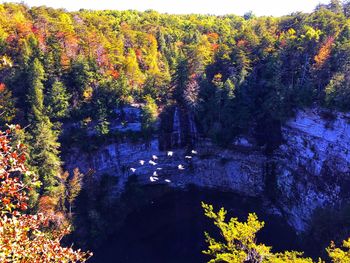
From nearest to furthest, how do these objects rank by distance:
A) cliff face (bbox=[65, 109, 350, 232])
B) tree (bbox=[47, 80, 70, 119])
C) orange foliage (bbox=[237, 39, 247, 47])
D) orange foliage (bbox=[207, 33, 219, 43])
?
cliff face (bbox=[65, 109, 350, 232])
tree (bbox=[47, 80, 70, 119])
orange foliage (bbox=[237, 39, 247, 47])
orange foliage (bbox=[207, 33, 219, 43])

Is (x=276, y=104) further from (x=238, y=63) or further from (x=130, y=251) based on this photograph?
(x=130, y=251)

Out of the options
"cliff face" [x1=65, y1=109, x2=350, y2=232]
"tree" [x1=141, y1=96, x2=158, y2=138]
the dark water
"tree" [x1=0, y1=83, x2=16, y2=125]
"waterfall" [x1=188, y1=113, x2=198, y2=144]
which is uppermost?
"tree" [x1=0, y1=83, x2=16, y2=125]

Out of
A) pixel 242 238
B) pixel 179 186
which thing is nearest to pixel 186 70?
pixel 179 186

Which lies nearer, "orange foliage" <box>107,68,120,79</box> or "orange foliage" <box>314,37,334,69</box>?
"orange foliage" <box>314,37,334,69</box>

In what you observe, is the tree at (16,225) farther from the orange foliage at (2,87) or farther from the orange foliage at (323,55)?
the orange foliage at (323,55)

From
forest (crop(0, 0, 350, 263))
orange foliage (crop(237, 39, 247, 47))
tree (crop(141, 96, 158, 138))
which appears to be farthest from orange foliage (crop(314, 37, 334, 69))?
tree (crop(141, 96, 158, 138))

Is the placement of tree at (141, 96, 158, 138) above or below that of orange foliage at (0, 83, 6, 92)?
below

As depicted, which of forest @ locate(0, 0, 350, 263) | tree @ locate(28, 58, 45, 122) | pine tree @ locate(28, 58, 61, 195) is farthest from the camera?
tree @ locate(28, 58, 45, 122)

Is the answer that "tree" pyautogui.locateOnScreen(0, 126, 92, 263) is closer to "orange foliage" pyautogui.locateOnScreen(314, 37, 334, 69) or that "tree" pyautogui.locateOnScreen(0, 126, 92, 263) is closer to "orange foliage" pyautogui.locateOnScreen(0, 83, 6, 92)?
"orange foliage" pyautogui.locateOnScreen(0, 83, 6, 92)
